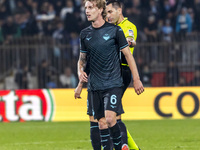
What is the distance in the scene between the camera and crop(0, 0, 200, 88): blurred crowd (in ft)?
54.9

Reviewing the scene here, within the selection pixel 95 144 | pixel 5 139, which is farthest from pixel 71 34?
pixel 95 144

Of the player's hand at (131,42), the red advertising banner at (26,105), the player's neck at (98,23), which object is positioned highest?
the player's neck at (98,23)

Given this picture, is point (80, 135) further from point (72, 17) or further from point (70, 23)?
point (72, 17)

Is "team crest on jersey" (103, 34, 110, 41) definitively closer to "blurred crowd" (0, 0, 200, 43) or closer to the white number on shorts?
the white number on shorts

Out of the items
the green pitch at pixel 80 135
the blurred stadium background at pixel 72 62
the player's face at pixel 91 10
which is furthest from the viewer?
the blurred stadium background at pixel 72 62

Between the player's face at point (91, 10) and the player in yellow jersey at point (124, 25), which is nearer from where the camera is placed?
the player's face at point (91, 10)

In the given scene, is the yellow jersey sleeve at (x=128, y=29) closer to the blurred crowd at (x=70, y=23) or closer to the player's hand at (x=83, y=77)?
the player's hand at (x=83, y=77)

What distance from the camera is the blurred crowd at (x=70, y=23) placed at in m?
16.7

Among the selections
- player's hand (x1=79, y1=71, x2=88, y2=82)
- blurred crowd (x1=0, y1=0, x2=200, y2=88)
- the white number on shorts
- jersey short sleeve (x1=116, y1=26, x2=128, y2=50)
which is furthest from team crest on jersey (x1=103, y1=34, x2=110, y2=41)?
blurred crowd (x1=0, y1=0, x2=200, y2=88)

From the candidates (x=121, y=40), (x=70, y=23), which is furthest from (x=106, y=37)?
(x=70, y=23)

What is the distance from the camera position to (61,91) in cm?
1540

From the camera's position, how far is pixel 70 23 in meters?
18.3

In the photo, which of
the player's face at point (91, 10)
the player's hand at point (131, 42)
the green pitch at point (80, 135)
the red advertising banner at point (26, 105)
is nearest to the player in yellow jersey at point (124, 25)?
the player's hand at point (131, 42)

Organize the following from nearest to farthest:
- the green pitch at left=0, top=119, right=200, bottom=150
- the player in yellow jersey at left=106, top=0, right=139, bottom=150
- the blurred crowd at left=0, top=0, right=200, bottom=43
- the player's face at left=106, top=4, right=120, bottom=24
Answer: the player in yellow jersey at left=106, top=0, right=139, bottom=150
the player's face at left=106, top=4, right=120, bottom=24
the green pitch at left=0, top=119, right=200, bottom=150
the blurred crowd at left=0, top=0, right=200, bottom=43
